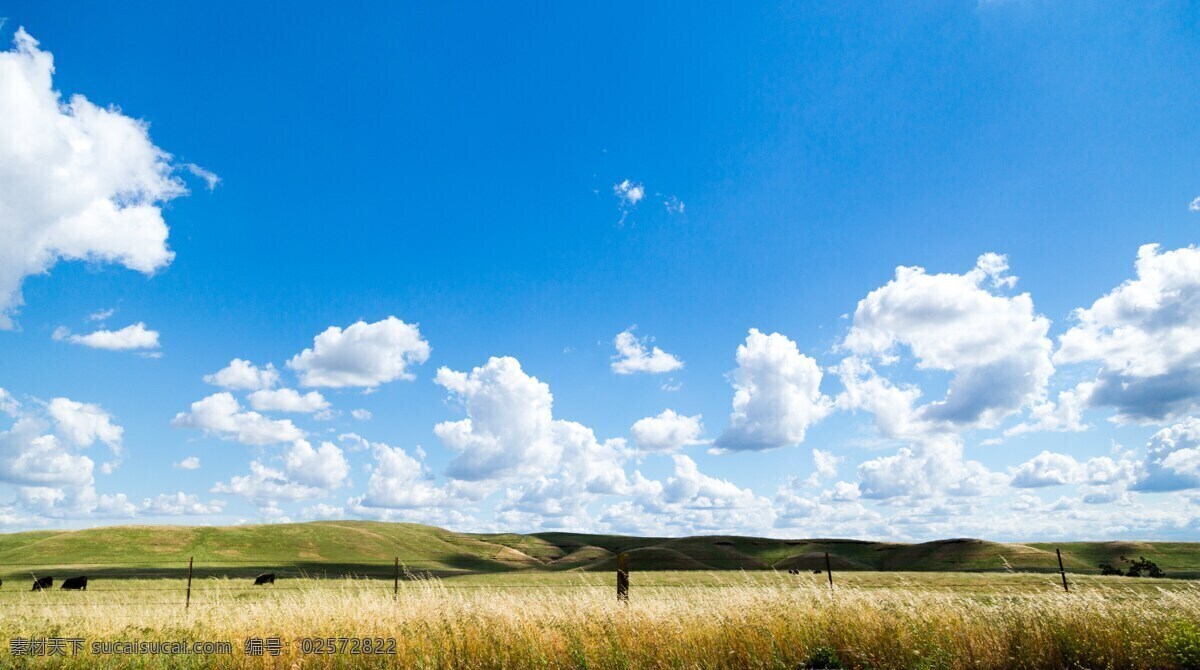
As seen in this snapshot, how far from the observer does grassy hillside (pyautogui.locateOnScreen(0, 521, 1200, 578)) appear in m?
97.7

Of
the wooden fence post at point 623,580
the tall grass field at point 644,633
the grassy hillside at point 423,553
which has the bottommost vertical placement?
the grassy hillside at point 423,553

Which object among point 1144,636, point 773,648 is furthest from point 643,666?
point 1144,636

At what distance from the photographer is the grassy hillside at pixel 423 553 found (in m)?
97.7

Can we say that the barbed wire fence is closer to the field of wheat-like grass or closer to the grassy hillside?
the grassy hillside

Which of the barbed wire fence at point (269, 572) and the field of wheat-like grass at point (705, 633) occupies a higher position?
the field of wheat-like grass at point (705, 633)

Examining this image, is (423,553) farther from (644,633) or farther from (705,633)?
(705,633)

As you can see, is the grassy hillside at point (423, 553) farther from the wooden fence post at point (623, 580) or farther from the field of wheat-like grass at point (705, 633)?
the field of wheat-like grass at point (705, 633)

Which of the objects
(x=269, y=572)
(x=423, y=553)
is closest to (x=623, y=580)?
(x=269, y=572)

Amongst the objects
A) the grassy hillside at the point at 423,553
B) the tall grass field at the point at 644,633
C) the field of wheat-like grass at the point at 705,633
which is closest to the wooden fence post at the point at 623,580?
the tall grass field at the point at 644,633

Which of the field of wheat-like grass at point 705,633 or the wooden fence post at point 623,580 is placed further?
the wooden fence post at point 623,580

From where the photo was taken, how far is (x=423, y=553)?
14412 cm

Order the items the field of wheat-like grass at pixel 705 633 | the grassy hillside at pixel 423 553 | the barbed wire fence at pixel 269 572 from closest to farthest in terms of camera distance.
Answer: the field of wheat-like grass at pixel 705 633 < the barbed wire fence at pixel 269 572 < the grassy hillside at pixel 423 553

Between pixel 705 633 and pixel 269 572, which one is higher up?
pixel 705 633

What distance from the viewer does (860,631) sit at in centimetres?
1171
